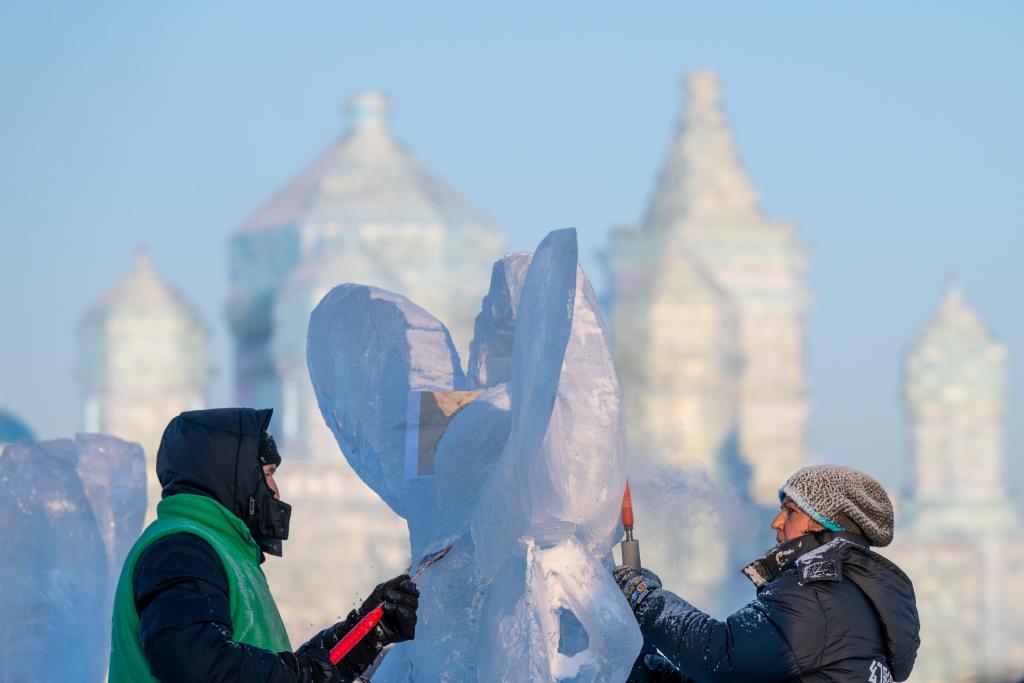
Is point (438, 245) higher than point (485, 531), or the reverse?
point (485, 531)

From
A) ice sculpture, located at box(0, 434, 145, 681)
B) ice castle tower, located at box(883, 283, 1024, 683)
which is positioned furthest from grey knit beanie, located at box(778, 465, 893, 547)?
ice castle tower, located at box(883, 283, 1024, 683)

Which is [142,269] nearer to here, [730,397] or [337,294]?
[730,397]

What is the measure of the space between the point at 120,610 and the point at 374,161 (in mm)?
51597

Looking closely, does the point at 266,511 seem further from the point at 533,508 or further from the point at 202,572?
the point at 533,508

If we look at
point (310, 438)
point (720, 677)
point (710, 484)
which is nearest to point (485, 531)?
point (720, 677)

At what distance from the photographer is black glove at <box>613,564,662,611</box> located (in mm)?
3588

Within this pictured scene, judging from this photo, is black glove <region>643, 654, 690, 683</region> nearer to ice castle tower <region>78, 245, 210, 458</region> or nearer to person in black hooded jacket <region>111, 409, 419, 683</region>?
person in black hooded jacket <region>111, 409, 419, 683</region>

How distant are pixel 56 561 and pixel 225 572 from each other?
1730 mm

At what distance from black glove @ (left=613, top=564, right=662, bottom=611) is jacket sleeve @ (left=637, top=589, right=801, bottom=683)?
0.17 m

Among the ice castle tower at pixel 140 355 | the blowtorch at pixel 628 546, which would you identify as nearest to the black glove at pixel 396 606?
the blowtorch at pixel 628 546

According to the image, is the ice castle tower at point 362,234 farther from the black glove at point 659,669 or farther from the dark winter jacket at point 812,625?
the dark winter jacket at point 812,625

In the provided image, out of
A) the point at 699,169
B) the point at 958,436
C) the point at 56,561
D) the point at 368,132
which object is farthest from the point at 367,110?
the point at 56,561

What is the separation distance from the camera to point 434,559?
3861mm

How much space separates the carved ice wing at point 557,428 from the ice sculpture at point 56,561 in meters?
1.38
